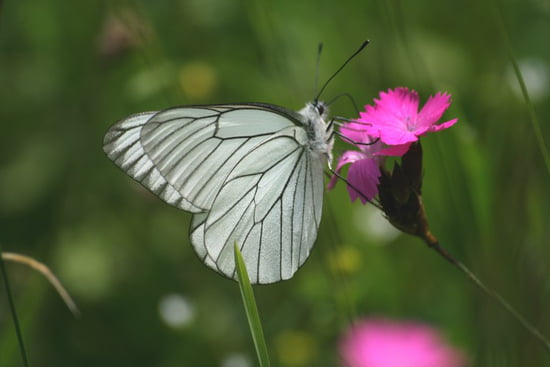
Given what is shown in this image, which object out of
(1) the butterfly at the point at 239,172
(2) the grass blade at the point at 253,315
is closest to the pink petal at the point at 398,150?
(1) the butterfly at the point at 239,172

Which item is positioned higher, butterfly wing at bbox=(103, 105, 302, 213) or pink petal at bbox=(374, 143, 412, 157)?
pink petal at bbox=(374, 143, 412, 157)

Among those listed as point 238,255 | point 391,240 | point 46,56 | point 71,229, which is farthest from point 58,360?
point 238,255

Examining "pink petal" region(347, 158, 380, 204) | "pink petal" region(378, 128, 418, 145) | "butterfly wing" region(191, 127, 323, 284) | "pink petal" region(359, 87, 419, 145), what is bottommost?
"butterfly wing" region(191, 127, 323, 284)

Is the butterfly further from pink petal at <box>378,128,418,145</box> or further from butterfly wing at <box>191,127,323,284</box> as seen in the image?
pink petal at <box>378,128,418,145</box>

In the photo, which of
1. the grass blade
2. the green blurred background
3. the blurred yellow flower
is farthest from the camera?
the blurred yellow flower

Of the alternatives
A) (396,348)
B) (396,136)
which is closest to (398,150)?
(396,136)

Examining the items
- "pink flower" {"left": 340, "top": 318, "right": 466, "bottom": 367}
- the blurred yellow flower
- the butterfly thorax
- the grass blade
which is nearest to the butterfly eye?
the butterfly thorax

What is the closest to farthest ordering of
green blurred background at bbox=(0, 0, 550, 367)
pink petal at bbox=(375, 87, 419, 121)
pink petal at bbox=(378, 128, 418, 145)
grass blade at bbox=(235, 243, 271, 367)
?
grass blade at bbox=(235, 243, 271, 367) → pink petal at bbox=(378, 128, 418, 145) → pink petal at bbox=(375, 87, 419, 121) → green blurred background at bbox=(0, 0, 550, 367)

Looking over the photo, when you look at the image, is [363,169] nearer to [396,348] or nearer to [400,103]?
[400,103]
